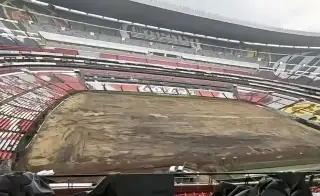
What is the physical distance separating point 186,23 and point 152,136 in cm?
1947

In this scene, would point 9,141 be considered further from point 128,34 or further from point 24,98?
point 128,34

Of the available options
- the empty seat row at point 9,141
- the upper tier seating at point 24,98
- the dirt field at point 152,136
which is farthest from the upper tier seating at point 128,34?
the empty seat row at point 9,141

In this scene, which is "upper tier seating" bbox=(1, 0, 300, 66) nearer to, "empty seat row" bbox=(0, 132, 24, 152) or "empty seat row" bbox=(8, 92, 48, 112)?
"empty seat row" bbox=(8, 92, 48, 112)

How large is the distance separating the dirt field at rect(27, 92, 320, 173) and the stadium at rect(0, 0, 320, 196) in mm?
54

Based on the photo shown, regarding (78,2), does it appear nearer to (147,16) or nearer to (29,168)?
(147,16)

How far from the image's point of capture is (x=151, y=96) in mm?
19812

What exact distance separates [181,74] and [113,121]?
12.0m

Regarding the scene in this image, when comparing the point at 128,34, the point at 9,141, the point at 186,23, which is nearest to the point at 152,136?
the point at 9,141

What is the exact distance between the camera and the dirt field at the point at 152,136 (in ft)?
30.7

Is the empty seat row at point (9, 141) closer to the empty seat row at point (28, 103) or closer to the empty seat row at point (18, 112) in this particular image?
the empty seat row at point (18, 112)

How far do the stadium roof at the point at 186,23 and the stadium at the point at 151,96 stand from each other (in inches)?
3.6

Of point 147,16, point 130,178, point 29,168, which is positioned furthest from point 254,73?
point 130,178

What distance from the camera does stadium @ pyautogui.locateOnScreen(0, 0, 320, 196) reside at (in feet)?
30.3

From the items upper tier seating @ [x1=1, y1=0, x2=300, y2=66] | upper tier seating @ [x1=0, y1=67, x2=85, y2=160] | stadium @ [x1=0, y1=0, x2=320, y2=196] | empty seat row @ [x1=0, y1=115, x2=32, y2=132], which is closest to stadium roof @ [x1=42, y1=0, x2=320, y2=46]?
stadium @ [x1=0, y1=0, x2=320, y2=196]
